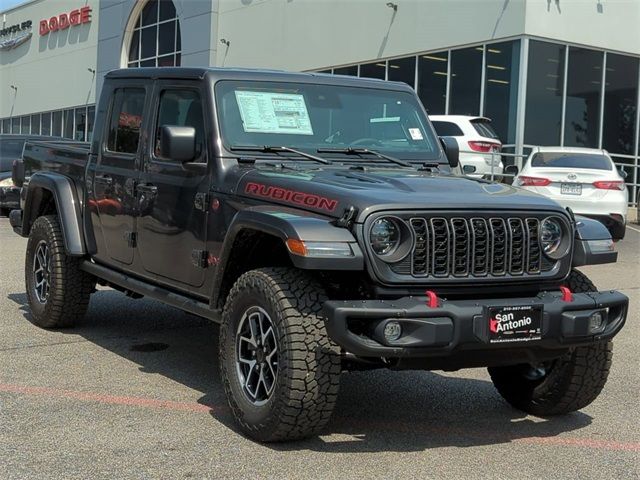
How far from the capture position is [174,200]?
551cm

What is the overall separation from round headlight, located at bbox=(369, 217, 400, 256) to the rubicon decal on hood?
247 millimetres

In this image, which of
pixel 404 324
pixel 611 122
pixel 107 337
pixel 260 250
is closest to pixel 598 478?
pixel 404 324

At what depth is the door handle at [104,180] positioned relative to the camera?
631cm

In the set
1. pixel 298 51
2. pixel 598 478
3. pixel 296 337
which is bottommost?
pixel 598 478

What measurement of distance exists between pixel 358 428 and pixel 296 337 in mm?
902

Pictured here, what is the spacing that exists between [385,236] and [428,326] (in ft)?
1.66

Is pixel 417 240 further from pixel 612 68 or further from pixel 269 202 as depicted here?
pixel 612 68

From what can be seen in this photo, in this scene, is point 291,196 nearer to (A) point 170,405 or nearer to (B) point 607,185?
(A) point 170,405

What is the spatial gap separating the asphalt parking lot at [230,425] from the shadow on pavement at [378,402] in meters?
0.01

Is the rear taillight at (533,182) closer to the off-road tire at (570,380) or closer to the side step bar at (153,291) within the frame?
the side step bar at (153,291)

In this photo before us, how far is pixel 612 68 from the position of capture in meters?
22.4

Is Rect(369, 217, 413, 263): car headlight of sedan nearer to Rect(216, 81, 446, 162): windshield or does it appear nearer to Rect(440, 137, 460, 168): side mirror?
Rect(216, 81, 446, 162): windshield

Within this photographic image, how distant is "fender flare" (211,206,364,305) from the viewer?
411 centimetres

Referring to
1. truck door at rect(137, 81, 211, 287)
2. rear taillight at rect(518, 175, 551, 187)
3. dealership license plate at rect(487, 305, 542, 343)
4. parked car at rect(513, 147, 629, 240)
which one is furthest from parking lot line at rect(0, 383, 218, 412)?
rear taillight at rect(518, 175, 551, 187)
